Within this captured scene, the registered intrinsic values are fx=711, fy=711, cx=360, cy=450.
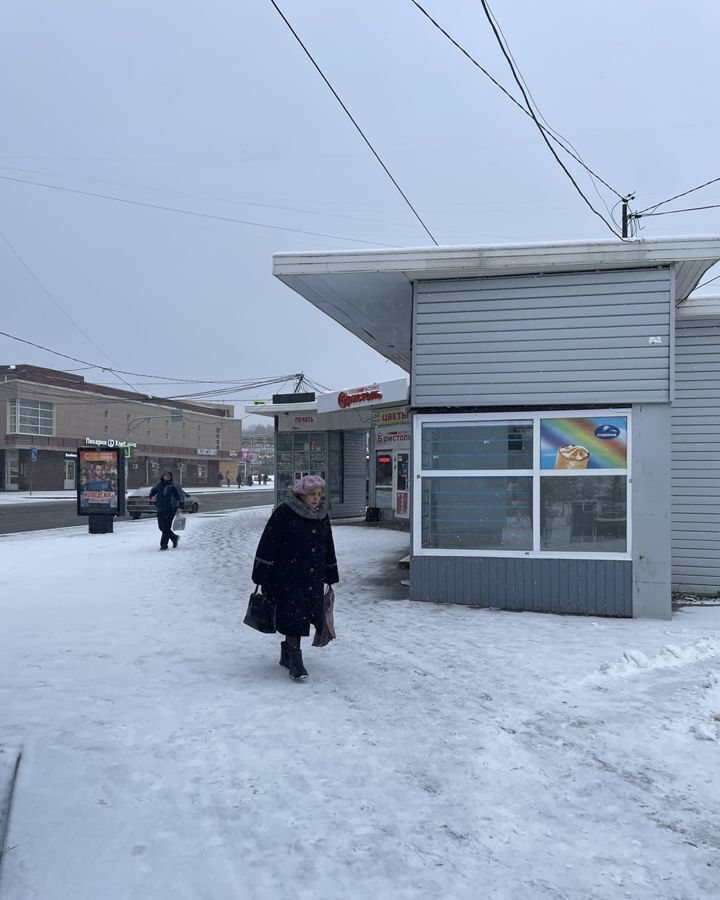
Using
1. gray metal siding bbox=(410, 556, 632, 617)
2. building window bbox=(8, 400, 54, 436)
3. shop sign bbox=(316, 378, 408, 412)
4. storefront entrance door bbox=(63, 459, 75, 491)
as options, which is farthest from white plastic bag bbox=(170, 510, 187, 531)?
storefront entrance door bbox=(63, 459, 75, 491)

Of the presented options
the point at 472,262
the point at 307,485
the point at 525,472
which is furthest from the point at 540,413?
the point at 307,485

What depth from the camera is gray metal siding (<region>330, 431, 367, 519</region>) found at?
24109 millimetres

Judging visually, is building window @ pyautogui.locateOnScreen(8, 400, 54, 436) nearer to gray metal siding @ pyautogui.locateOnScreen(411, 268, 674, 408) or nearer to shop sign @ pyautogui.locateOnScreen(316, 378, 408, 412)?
shop sign @ pyautogui.locateOnScreen(316, 378, 408, 412)

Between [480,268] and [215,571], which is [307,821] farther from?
[215,571]

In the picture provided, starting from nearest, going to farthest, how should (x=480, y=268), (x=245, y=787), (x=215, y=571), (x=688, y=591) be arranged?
(x=245, y=787) → (x=480, y=268) → (x=688, y=591) → (x=215, y=571)

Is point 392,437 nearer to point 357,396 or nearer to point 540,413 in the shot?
point 357,396

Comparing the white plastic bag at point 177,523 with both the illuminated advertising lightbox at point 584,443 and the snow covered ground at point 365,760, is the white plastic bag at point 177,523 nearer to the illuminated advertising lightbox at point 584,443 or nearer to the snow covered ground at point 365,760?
the snow covered ground at point 365,760

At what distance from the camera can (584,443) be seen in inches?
339

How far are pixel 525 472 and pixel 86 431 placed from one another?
58.7 metres

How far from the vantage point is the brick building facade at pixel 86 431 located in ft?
178

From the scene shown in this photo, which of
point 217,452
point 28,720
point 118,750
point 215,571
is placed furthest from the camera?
point 217,452

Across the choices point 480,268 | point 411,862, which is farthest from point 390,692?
point 480,268

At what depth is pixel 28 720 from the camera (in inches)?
184

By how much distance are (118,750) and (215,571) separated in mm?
7479
